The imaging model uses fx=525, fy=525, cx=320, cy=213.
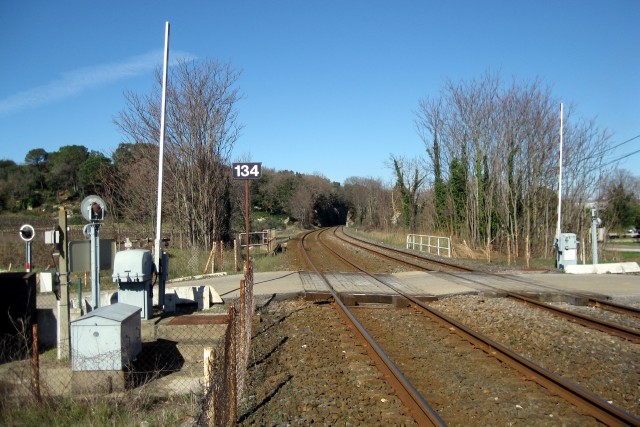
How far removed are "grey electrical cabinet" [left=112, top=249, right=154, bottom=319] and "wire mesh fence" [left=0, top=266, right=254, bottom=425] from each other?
1.50 ft

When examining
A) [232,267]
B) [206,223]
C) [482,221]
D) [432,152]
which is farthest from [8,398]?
[432,152]

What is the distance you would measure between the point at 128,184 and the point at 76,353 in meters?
22.8

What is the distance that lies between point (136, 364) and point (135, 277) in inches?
68.3

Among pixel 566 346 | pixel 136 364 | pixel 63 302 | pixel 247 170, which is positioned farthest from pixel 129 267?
pixel 566 346

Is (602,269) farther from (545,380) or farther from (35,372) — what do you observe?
(35,372)

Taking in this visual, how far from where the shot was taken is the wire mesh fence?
501 cm

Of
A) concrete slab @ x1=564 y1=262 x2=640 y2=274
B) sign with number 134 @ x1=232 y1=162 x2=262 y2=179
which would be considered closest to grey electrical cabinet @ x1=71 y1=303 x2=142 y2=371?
sign with number 134 @ x1=232 y1=162 x2=262 y2=179

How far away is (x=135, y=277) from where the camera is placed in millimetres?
9539

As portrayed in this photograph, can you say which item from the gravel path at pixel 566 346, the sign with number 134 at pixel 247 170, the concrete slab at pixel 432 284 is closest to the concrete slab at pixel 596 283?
the concrete slab at pixel 432 284

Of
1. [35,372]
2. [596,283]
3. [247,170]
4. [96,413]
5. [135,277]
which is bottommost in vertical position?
[96,413]

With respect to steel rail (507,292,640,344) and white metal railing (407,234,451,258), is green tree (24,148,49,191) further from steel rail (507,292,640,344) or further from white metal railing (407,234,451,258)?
steel rail (507,292,640,344)

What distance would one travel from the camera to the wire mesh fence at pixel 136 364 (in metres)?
5.01

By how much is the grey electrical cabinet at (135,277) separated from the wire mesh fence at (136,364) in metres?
0.46

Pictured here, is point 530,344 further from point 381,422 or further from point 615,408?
point 381,422
